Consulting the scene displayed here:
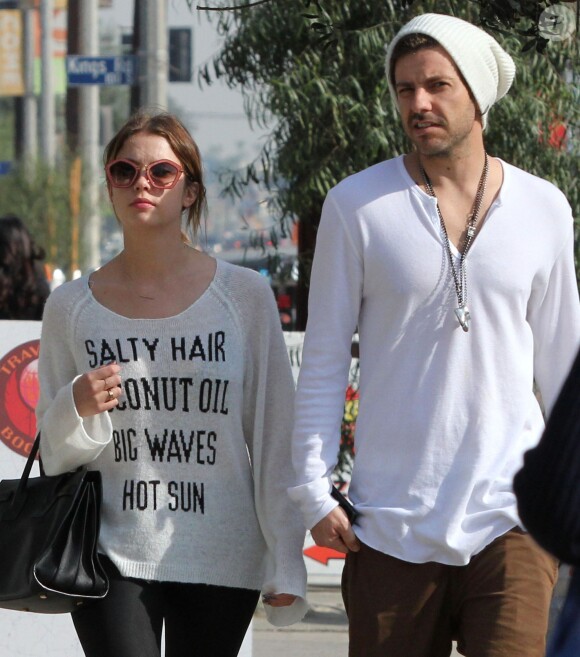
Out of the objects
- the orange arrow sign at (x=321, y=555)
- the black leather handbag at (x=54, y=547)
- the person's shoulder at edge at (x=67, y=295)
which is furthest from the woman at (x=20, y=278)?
the black leather handbag at (x=54, y=547)

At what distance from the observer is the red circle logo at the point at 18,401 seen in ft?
17.2

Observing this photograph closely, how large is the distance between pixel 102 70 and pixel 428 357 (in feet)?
31.3

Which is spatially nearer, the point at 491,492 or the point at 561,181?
the point at 491,492

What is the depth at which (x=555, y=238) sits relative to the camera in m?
3.27

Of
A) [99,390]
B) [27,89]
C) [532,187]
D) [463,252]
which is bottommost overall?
[27,89]

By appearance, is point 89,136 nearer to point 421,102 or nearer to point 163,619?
point 163,619

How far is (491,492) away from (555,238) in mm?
586

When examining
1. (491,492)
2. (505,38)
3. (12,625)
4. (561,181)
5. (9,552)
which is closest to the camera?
(491,492)

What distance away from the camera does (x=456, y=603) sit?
3193 mm

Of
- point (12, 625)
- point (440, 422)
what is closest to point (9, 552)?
point (440, 422)

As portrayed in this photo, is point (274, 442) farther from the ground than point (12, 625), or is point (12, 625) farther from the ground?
point (274, 442)

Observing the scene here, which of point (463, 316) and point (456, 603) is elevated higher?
point (463, 316)

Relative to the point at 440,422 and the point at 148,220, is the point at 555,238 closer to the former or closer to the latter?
the point at 440,422

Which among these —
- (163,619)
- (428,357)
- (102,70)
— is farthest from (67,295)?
(102,70)
